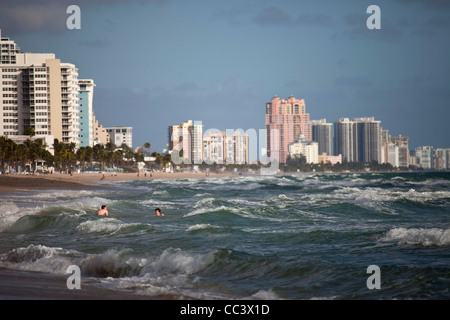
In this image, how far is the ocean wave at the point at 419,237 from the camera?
12312 mm

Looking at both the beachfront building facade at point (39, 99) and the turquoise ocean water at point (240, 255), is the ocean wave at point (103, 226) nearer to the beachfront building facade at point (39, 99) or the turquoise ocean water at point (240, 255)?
the turquoise ocean water at point (240, 255)

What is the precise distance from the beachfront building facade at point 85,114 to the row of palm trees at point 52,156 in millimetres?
5783

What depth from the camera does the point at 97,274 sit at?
33.5 ft

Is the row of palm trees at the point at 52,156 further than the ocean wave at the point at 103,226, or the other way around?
the row of palm trees at the point at 52,156

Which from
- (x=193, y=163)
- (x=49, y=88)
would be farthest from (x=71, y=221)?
(x=193, y=163)

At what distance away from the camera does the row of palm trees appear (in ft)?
277

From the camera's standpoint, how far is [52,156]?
3834 inches

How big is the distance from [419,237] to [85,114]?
126 meters

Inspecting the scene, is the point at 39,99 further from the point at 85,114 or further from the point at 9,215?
the point at 9,215
